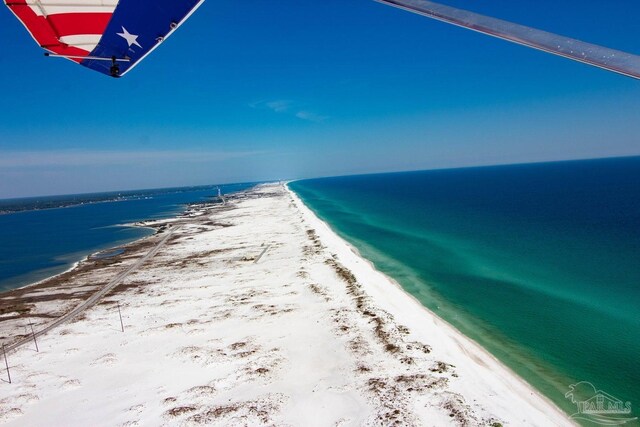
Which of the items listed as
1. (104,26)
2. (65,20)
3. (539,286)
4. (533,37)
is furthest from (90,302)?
(539,286)

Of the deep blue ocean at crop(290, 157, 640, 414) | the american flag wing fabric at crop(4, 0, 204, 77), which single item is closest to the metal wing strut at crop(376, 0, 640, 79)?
the american flag wing fabric at crop(4, 0, 204, 77)

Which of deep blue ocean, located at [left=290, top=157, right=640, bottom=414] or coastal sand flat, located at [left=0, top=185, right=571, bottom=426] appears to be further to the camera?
deep blue ocean, located at [left=290, top=157, right=640, bottom=414]

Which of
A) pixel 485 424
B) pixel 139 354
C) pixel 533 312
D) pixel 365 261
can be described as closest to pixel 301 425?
pixel 485 424

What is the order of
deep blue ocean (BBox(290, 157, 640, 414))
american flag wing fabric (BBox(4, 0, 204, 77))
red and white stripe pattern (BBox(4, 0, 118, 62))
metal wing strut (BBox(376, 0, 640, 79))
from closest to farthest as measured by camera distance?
metal wing strut (BBox(376, 0, 640, 79)) → american flag wing fabric (BBox(4, 0, 204, 77)) → red and white stripe pattern (BBox(4, 0, 118, 62)) → deep blue ocean (BBox(290, 157, 640, 414))

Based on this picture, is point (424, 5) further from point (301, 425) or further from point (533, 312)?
point (533, 312)

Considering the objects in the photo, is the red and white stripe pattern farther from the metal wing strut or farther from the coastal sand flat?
the coastal sand flat

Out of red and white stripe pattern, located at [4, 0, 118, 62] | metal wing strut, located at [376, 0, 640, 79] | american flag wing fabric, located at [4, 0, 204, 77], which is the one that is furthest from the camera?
red and white stripe pattern, located at [4, 0, 118, 62]
